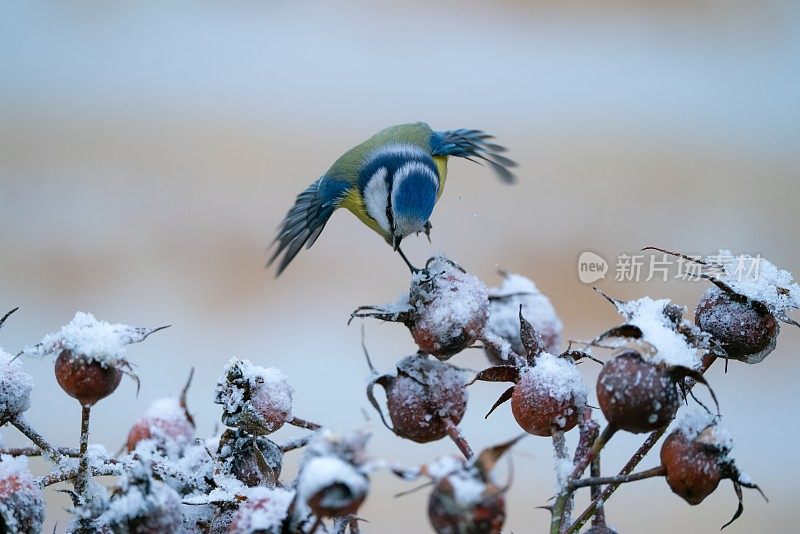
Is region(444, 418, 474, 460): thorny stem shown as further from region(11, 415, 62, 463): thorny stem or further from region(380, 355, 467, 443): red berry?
region(11, 415, 62, 463): thorny stem

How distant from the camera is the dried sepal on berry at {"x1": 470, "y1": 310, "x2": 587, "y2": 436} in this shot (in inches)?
13.4

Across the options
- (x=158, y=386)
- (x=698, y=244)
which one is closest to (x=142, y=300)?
(x=158, y=386)

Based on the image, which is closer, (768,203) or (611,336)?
(611,336)

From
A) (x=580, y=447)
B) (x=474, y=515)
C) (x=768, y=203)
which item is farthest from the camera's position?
(x=768, y=203)

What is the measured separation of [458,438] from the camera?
354 mm

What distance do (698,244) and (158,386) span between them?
1.29 meters

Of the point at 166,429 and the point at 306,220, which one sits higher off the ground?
the point at 306,220

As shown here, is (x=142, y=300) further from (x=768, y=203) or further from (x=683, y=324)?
(x=683, y=324)

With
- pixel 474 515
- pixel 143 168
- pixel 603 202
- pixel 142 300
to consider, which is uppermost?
pixel 143 168

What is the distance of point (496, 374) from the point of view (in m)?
0.37

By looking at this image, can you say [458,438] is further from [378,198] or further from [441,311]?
[378,198]

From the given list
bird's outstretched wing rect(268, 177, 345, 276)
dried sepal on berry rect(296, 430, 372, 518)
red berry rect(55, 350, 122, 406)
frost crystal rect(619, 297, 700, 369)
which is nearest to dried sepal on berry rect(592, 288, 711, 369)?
frost crystal rect(619, 297, 700, 369)

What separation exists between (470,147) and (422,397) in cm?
61

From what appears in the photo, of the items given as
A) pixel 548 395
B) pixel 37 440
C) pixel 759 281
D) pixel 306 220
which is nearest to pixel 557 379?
pixel 548 395
